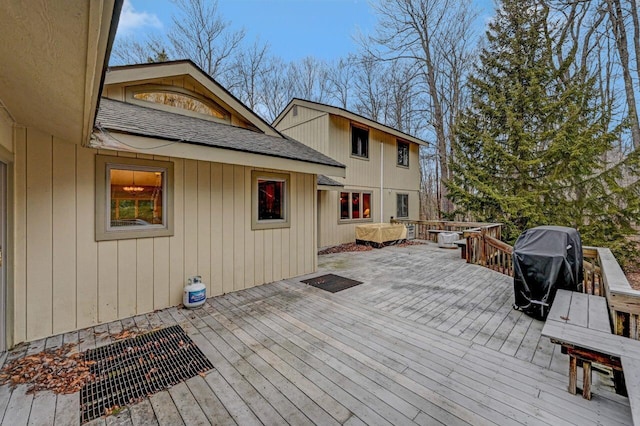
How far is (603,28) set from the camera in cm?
1165

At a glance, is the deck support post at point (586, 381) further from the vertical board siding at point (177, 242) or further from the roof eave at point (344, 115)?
the roof eave at point (344, 115)

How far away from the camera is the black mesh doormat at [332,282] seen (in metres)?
4.97

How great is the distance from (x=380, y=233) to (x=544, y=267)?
5.98 m

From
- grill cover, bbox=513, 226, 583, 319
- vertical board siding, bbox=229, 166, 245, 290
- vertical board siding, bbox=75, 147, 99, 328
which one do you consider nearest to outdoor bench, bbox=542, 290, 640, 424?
grill cover, bbox=513, 226, 583, 319

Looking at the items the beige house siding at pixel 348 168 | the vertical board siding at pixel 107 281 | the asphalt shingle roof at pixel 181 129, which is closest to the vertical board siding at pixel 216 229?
the asphalt shingle roof at pixel 181 129

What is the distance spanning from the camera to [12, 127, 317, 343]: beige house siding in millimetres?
3078

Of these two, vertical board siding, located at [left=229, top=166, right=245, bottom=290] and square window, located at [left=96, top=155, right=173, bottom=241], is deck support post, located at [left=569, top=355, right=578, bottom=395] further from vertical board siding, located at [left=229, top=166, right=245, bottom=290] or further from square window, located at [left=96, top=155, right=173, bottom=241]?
square window, located at [left=96, top=155, right=173, bottom=241]

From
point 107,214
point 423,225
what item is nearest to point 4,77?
point 107,214

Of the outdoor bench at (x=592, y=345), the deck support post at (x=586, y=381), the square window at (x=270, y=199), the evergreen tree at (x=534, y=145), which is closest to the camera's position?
the outdoor bench at (x=592, y=345)

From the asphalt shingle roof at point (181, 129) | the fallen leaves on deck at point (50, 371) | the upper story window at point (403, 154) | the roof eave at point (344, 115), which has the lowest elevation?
the fallen leaves on deck at point (50, 371)

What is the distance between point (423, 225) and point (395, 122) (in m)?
8.43

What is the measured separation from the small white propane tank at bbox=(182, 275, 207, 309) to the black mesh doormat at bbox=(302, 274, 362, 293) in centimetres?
196

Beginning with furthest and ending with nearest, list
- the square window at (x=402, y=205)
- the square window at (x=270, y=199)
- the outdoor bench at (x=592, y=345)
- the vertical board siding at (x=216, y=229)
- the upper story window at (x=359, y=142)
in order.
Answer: the square window at (x=402, y=205) → the upper story window at (x=359, y=142) → the square window at (x=270, y=199) → the vertical board siding at (x=216, y=229) → the outdoor bench at (x=592, y=345)

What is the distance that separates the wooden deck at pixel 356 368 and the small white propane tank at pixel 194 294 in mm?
128
